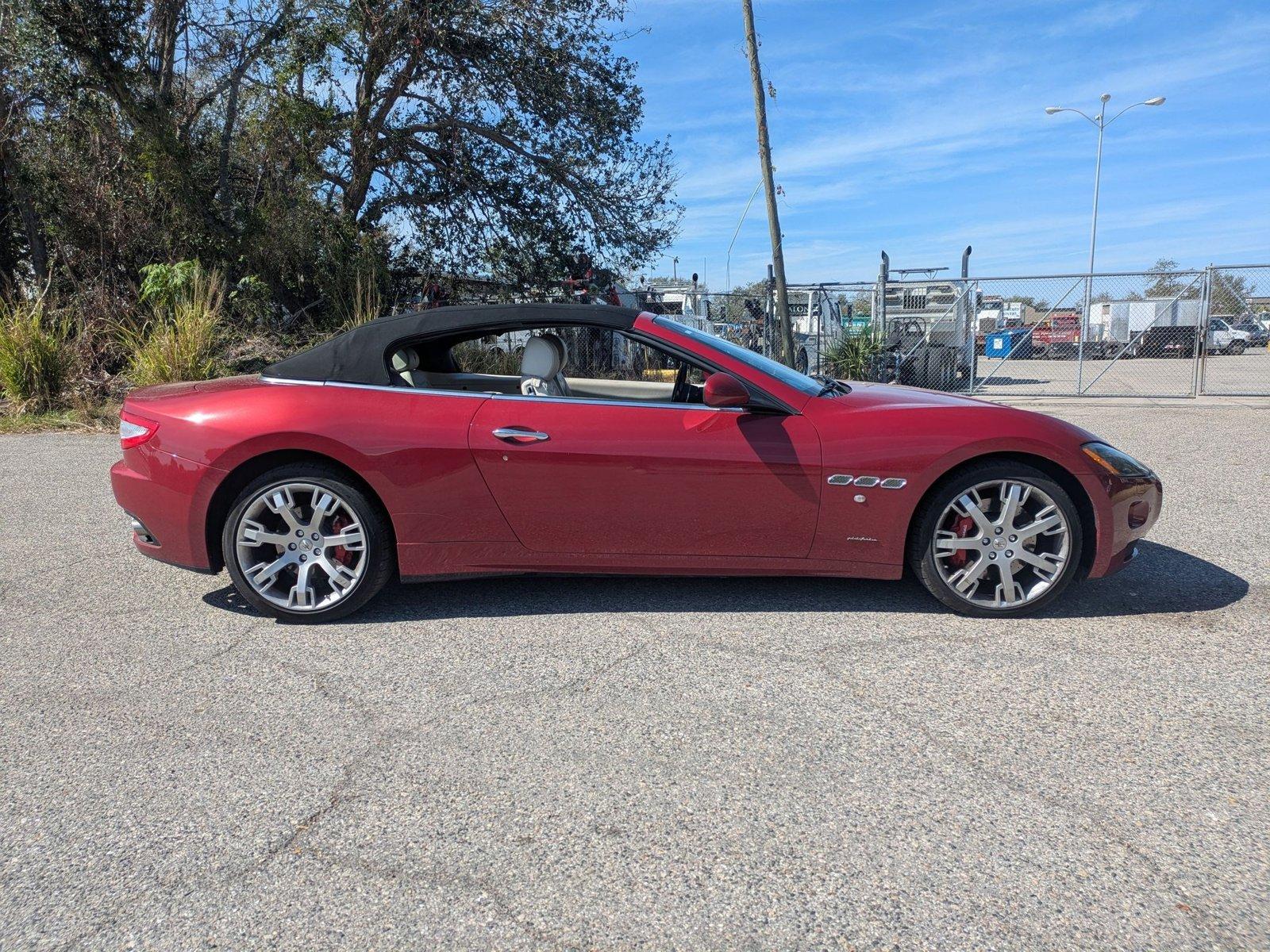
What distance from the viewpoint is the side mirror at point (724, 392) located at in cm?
403

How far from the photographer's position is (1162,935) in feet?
6.77

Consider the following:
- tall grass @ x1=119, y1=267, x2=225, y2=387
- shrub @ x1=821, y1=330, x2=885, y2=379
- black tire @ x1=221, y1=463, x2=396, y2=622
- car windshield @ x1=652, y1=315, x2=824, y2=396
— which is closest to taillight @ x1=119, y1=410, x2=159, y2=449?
black tire @ x1=221, y1=463, x2=396, y2=622

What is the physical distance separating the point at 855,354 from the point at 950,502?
12680 mm

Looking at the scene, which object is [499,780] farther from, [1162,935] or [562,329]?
[562,329]

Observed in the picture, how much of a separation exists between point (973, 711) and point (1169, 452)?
7223mm

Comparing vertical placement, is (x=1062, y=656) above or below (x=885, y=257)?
below

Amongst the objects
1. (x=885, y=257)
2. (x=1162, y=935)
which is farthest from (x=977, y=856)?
(x=885, y=257)

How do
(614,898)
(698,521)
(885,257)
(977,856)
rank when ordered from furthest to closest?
(885,257), (698,521), (977,856), (614,898)

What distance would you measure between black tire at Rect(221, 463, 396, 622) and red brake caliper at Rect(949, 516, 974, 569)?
2421mm

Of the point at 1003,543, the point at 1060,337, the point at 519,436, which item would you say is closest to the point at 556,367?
the point at 519,436

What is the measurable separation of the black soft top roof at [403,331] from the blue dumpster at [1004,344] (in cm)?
1595

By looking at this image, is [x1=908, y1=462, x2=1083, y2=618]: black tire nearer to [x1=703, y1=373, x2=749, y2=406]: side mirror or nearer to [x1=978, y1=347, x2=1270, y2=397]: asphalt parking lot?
[x1=703, y1=373, x2=749, y2=406]: side mirror

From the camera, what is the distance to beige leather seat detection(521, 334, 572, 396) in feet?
14.4

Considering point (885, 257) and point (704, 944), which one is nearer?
point (704, 944)
